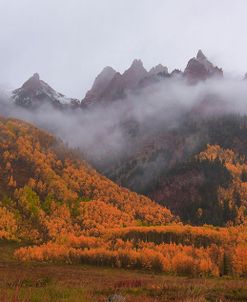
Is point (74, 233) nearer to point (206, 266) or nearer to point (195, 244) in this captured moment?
point (195, 244)

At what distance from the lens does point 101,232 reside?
177500 mm

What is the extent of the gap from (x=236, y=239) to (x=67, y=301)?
156507mm

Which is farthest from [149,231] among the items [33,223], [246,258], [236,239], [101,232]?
[246,258]

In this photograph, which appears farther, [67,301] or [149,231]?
[149,231]

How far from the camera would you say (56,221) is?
178 metres

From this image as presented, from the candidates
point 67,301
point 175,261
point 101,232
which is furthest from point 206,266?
point 67,301

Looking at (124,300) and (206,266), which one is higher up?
(124,300)

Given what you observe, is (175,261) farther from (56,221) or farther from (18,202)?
(18,202)

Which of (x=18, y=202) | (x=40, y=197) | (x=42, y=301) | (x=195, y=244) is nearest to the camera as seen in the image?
(x=42, y=301)

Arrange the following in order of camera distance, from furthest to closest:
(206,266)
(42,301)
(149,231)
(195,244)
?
(149,231) < (195,244) < (206,266) < (42,301)

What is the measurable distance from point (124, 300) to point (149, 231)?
15768 cm

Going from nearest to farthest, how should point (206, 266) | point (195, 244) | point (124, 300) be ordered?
1. point (124, 300)
2. point (206, 266)
3. point (195, 244)

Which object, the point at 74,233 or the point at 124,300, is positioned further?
the point at 74,233

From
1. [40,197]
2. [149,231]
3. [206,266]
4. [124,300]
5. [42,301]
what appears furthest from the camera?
[40,197]
